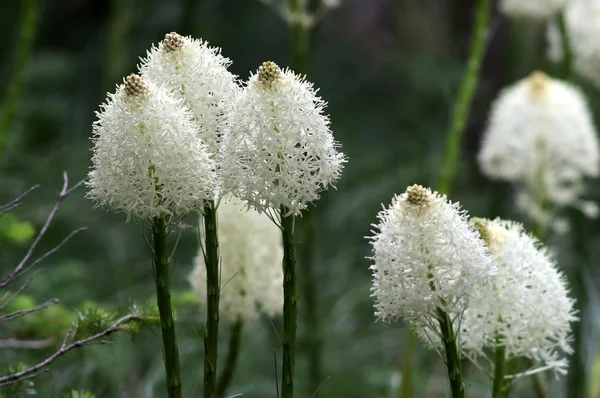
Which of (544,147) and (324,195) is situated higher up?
(324,195)

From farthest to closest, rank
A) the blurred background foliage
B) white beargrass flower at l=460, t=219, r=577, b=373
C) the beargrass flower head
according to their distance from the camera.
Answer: the blurred background foliage, the beargrass flower head, white beargrass flower at l=460, t=219, r=577, b=373

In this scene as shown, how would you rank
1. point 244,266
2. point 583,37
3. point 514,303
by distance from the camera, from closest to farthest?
point 514,303 < point 244,266 < point 583,37

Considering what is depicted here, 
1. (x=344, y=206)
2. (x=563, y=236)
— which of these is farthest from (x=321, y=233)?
(x=563, y=236)

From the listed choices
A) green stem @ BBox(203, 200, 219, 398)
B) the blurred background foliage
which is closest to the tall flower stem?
the blurred background foliage

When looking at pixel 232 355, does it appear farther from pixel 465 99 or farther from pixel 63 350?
pixel 465 99

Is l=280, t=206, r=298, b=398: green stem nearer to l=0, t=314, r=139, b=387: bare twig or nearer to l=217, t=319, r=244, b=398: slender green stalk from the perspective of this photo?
l=0, t=314, r=139, b=387: bare twig

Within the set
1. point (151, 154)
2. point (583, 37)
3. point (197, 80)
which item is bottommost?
point (151, 154)

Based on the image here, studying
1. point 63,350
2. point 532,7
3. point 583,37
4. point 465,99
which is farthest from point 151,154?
point 583,37
